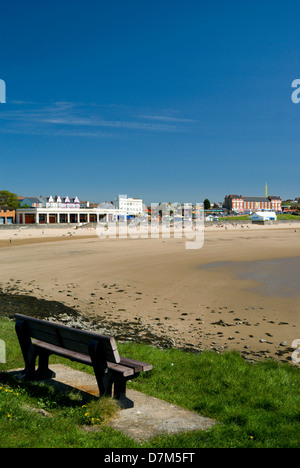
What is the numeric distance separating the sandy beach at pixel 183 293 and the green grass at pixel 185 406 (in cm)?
289

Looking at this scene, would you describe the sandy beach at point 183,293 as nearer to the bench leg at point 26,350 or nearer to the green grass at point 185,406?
the green grass at point 185,406

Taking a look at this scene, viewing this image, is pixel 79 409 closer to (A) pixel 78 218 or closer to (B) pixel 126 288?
(B) pixel 126 288

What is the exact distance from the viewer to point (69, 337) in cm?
481

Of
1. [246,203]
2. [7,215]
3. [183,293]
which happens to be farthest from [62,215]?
[246,203]

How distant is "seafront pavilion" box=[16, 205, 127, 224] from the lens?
279 ft

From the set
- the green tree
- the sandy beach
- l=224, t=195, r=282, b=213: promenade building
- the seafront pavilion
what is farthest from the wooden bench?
l=224, t=195, r=282, b=213: promenade building

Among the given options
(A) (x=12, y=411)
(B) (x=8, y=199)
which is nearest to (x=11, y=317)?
(A) (x=12, y=411)

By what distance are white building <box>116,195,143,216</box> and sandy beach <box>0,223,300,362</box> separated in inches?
4813

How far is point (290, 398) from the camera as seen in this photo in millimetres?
5164

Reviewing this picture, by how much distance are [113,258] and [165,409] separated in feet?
75.2

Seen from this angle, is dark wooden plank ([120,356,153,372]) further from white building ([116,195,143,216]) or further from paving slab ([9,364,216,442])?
white building ([116,195,143,216])

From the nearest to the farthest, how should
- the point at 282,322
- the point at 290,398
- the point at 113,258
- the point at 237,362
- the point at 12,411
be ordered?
1. the point at 12,411
2. the point at 290,398
3. the point at 237,362
4. the point at 282,322
5. the point at 113,258

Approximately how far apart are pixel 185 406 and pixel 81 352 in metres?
1.54

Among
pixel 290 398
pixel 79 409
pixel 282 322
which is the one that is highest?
pixel 79 409
